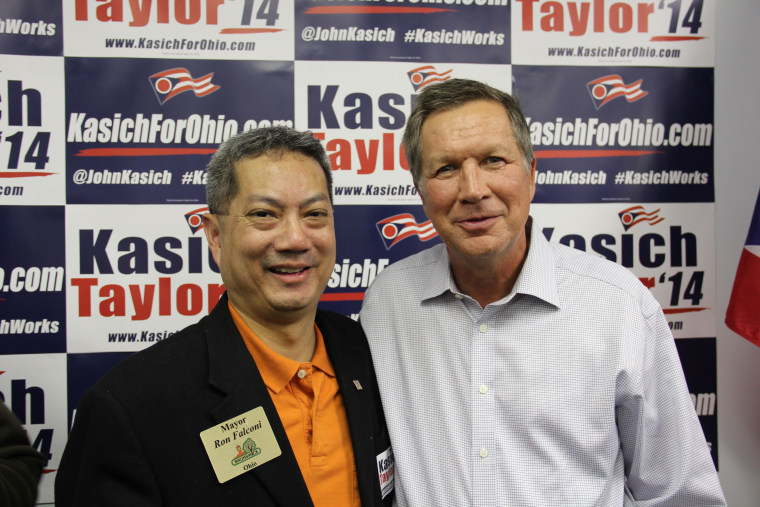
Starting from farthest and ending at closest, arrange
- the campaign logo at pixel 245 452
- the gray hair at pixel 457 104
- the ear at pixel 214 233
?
the gray hair at pixel 457 104 → the ear at pixel 214 233 → the campaign logo at pixel 245 452

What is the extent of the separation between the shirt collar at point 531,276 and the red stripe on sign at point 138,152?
1.24 metres

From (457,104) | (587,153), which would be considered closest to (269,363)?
(457,104)

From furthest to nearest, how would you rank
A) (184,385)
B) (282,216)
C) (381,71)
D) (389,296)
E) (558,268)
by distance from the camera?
(381,71)
(389,296)
(558,268)
(282,216)
(184,385)

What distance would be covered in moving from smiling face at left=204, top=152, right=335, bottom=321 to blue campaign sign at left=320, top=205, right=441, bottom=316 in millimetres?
998

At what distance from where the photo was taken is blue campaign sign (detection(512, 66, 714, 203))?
2.40 meters

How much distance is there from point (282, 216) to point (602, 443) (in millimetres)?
1029

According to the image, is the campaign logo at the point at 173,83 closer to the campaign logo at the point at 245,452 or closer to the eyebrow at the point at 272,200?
the eyebrow at the point at 272,200

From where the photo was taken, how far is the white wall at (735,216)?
2.44 meters

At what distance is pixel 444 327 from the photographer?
1513 millimetres

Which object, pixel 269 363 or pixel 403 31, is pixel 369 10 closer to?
pixel 403 31

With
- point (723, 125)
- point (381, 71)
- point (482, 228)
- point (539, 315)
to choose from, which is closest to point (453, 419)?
point (539, 315)

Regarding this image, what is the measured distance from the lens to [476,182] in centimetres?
140

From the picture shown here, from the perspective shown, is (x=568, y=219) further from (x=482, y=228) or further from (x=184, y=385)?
(x=184, y=385)

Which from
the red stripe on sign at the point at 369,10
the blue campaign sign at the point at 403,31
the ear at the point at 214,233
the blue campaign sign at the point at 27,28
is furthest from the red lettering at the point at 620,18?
the blue campaign sign at the point at 27,28
